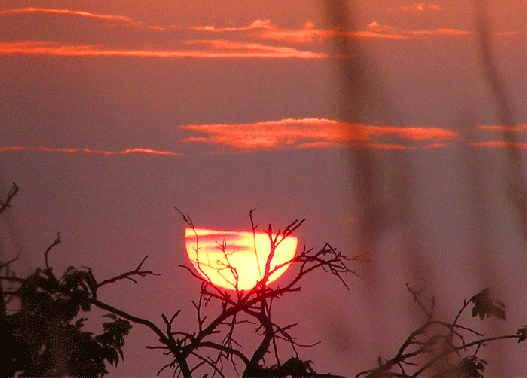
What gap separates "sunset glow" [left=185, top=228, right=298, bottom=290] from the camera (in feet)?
9.23

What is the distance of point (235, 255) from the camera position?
9.20 ft

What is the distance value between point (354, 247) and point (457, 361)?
0.78 ft

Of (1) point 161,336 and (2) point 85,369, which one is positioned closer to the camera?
(1) point 161,336

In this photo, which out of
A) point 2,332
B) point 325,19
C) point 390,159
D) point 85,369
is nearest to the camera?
point 325,19

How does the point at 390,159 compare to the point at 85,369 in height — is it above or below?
below

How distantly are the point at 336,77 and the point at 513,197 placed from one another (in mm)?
345

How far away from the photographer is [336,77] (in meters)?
0.68

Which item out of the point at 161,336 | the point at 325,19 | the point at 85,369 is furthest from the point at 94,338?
the point at 325,19

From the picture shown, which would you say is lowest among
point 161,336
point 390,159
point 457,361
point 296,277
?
point 457,361

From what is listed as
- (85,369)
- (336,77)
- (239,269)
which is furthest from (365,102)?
(85,369)

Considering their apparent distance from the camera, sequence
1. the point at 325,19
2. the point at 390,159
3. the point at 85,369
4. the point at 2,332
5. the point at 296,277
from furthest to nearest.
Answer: the point at 85,369 → the point at 296,277 → the point at 2,332 → the point at 390,159 → the point at 325,19

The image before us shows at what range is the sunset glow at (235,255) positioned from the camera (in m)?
2.81

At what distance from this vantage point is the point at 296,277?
298 cm

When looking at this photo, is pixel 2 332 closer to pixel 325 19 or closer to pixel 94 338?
pixel 94 338
